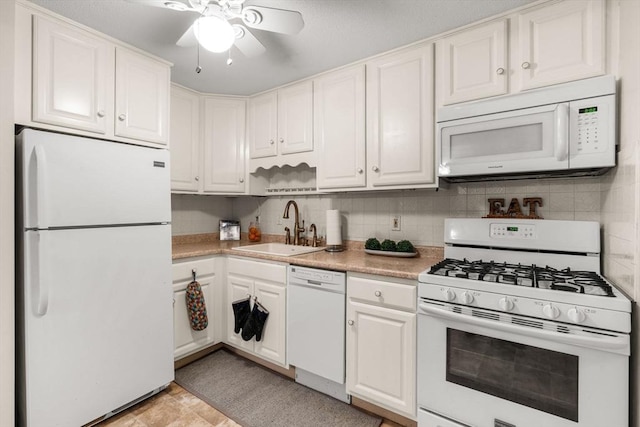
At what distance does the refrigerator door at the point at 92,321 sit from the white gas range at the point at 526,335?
1.64 metres

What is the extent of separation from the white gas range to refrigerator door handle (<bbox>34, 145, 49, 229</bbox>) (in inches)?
75.0

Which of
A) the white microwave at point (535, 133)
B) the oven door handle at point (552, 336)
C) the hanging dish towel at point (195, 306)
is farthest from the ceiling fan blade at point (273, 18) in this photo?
the hanging dish towel at point (195, 306)

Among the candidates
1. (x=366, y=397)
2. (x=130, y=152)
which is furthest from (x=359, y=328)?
(x=130, y=152)

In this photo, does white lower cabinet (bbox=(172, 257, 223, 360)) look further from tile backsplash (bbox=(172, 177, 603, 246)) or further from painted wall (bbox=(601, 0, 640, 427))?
painted wall (bbox=(601, 0, 640, 427))

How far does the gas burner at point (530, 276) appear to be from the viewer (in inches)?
49.4

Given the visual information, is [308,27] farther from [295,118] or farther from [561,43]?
[561,43]

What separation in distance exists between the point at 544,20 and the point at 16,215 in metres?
2.90

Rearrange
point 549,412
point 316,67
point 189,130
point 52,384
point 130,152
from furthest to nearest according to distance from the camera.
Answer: point 189,130, point 316,67, point 130,152, point 52,384, point 549,412

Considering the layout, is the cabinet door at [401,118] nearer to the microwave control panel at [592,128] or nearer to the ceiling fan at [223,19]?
the microwave control panel at [592,128]

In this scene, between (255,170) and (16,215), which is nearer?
(16,215)

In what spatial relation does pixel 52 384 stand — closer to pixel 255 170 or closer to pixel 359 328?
pixel 359 328

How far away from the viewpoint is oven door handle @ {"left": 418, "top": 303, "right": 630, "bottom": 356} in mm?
1104

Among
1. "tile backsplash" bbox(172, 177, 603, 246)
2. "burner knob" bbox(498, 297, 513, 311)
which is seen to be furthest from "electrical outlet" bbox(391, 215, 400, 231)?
"burner knob" bbox(498, 297, 513, 311)

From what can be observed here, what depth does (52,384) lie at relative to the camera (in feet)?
4.99
